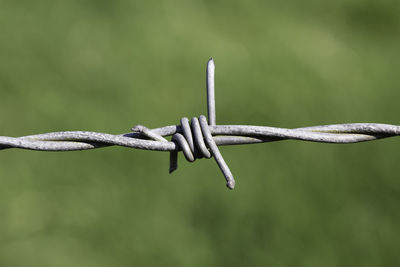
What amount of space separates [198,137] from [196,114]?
1533mm

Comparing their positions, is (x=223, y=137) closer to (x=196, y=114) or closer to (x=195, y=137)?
(x=195, y=137)

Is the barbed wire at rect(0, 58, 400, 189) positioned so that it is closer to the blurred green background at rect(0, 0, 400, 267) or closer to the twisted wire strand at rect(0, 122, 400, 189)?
the twisted wire strand at rect(0, 122, 400, 189)

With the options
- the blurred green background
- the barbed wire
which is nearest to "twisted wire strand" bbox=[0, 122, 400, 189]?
the barbed wire

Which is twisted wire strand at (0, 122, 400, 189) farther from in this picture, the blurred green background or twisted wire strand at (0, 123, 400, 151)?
the blurred green background

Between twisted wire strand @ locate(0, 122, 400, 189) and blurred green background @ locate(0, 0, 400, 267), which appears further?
blurred green background @ locate(0, 0, 400, 267)

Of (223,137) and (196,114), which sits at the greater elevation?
(196,114)

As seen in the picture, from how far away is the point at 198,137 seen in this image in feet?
2.89

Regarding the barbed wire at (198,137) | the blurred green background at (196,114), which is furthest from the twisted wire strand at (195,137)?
the blurred green background at (196,114)

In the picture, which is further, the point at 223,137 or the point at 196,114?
the point at 196,114

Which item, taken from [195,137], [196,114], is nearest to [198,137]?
[195,137]

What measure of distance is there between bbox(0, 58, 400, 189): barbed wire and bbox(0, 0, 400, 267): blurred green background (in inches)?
45.9

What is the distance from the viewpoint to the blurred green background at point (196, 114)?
2023mm

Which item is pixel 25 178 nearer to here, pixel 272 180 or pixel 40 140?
pixel 272 180

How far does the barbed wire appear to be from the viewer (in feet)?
2.89
